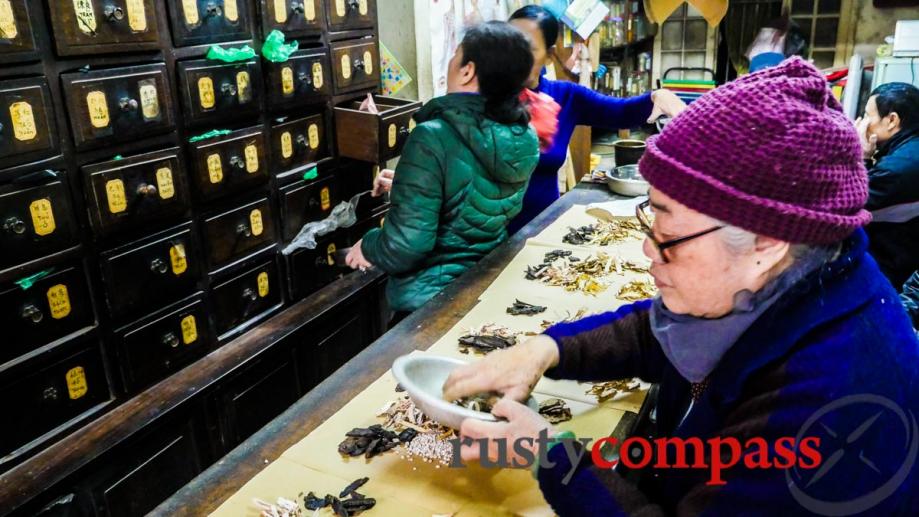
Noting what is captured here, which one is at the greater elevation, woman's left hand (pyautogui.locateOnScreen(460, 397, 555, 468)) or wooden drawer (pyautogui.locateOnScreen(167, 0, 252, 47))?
wooden drawer (pyautogui.locateOnScreen(167, 0, 252, 47))

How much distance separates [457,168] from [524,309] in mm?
470

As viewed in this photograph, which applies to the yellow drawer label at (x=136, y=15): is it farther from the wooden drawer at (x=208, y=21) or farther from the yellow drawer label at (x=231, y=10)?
the yellow drawer label at (x=231, y=10)

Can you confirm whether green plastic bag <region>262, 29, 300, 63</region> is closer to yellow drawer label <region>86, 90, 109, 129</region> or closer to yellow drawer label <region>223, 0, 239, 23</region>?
yellow drawer label <region>223, 0, 239, 23</region>

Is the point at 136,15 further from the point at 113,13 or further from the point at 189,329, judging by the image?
the point at 189,329

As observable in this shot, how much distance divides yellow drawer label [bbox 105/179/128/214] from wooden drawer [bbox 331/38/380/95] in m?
1.17

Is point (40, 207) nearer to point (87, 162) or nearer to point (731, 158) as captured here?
point (87, 162)

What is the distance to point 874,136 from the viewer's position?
141 inches

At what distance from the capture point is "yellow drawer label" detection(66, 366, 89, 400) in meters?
2.18

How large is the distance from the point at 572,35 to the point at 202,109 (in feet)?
11.2

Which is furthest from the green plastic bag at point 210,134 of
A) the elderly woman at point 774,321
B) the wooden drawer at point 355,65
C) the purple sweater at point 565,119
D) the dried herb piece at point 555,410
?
the elderly woman at point 774,321

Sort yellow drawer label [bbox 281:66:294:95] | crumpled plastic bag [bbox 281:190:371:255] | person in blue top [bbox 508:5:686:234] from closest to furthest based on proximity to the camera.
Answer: yellow drawer label [bbox 281:66:294:95]
crumpled plastic bag [bbox 281:190:371:255]
person in blue top [bbox 508:5:686:234]

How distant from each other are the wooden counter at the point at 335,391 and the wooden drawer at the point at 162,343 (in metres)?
1.03

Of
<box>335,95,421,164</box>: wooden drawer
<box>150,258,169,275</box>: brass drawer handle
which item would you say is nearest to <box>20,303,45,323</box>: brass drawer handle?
<box>150,258,169,275</box>: brass drawer handle

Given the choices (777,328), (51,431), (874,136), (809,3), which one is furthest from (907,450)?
(809,3)
